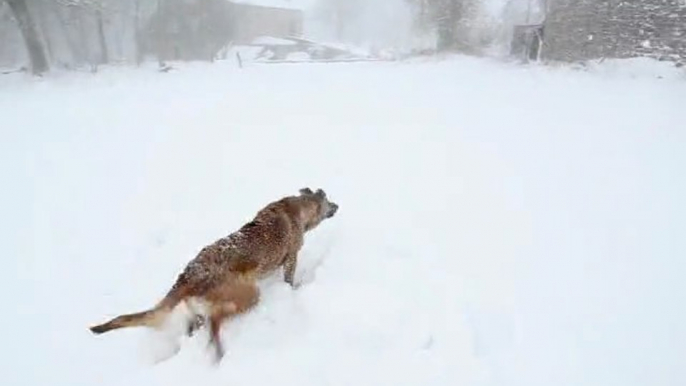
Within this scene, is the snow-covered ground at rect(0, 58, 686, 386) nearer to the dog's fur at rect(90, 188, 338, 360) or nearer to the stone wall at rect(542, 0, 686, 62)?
the dog's fur at rect(90, 188, 338, 360)

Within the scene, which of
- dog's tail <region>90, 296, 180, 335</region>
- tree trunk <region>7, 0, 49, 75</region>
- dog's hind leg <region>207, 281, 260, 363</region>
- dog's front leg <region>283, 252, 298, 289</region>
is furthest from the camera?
tree trunk <region>7, 0, 49, 75</region>

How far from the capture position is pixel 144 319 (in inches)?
134

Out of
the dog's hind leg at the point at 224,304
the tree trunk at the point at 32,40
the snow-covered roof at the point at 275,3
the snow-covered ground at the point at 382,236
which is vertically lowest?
the snow-covered ground at the point at 382,236

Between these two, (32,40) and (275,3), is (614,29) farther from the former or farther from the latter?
(275,3)

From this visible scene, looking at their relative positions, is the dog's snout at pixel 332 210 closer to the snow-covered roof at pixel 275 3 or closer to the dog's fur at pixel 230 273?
the dog's fur at pixel 230 273

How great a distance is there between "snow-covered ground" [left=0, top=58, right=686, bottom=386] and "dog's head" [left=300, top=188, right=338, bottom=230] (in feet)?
0.87

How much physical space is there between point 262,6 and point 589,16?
133ft

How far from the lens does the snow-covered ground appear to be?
3.69 meters

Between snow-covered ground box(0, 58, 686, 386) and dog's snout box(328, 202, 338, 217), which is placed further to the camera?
dog's snout box(328, 202, 338, 217)

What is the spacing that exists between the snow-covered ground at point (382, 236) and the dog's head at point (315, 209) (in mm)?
264

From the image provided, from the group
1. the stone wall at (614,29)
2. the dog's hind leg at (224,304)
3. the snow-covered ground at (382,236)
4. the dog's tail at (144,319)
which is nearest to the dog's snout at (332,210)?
the snow-covered ground at (382,236)

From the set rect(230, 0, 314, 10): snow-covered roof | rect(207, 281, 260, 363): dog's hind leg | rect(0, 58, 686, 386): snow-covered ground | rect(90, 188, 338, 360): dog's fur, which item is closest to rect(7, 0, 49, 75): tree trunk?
rect(0, 58, 686, 386): snow-covered ground

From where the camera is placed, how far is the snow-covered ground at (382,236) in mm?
3691

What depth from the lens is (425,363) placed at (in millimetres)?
3602
